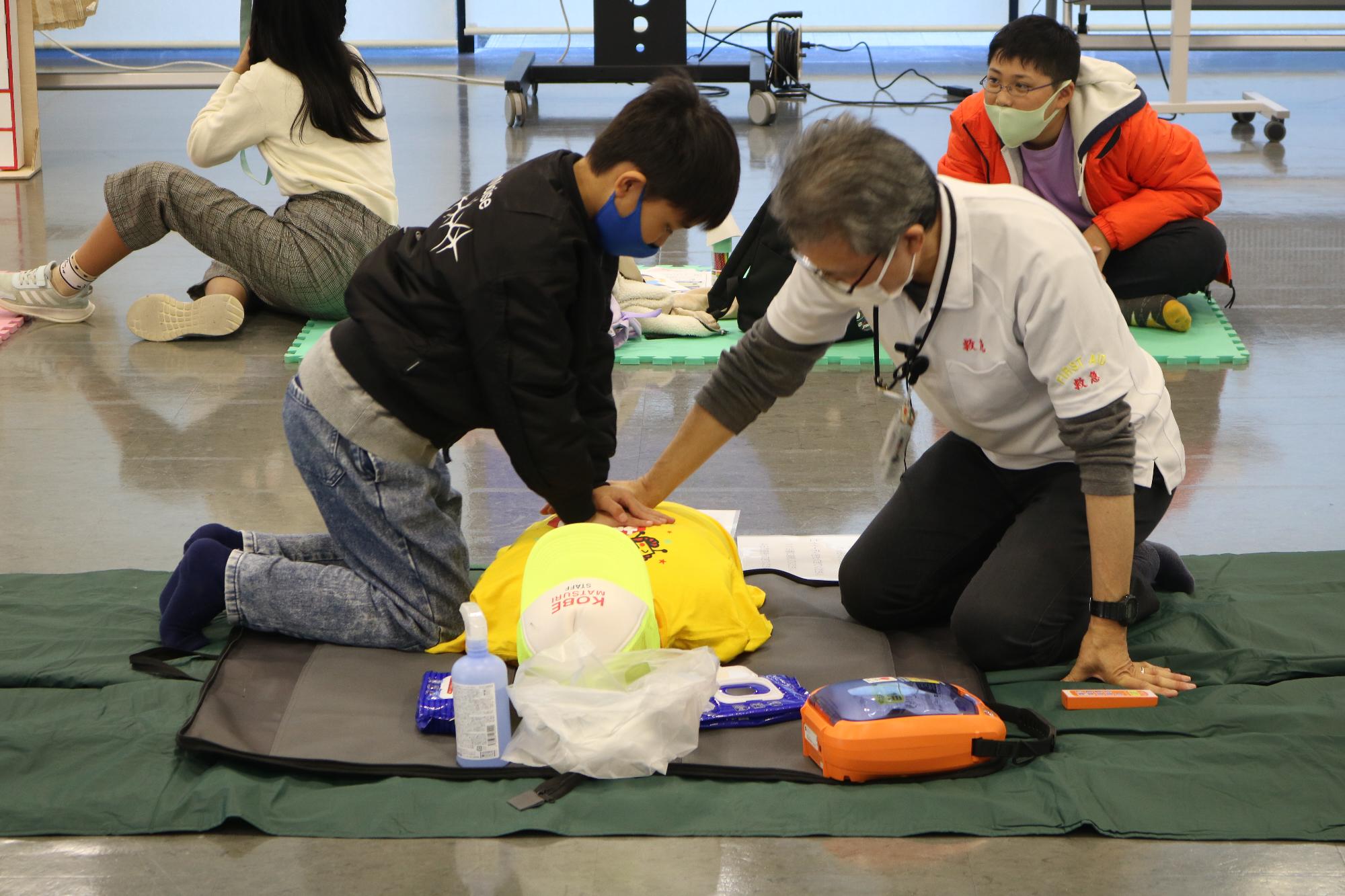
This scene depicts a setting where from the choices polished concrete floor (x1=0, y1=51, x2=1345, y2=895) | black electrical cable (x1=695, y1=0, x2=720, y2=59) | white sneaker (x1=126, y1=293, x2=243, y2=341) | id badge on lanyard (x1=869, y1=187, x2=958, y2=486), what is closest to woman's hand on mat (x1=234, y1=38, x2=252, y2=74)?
white sneaker (x1=126, y1=293, x2=243, y2=341)

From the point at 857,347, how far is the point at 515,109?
11.4ft

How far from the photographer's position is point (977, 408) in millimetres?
2018

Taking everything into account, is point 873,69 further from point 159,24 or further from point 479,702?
point 479,702

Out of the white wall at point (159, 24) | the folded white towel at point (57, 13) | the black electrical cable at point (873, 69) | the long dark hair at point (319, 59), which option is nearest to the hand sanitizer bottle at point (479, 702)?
the long dark hair at point (319, 59)

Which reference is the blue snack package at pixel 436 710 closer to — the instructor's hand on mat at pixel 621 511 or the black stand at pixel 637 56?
the instructor's hand on mat at pixel 621 511

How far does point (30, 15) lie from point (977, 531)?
4669 millimetres

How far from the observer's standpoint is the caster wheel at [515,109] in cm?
665

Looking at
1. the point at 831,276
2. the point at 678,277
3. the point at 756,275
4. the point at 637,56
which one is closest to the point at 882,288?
the point at 831,276

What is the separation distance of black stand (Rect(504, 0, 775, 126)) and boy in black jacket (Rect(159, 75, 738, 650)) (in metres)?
4.93

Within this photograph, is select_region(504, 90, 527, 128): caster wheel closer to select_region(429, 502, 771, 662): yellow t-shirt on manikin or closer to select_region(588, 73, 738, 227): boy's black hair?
select_region(429, 502, 771, 662): yellow t-shirt on manikin

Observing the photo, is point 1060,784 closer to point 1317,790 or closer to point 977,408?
point 1317,790

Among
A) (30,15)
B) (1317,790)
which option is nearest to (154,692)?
(1317,790)

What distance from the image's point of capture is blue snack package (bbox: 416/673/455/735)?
1868 mm

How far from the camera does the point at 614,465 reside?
2.92m
